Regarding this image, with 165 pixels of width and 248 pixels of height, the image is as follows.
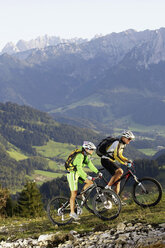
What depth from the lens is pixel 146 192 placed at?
1558cm

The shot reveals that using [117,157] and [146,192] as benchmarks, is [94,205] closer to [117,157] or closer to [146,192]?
[117,157]

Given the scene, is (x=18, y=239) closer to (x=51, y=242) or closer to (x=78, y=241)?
(x=51, y=242)

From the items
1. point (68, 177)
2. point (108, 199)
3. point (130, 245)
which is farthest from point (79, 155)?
point (130, 245)

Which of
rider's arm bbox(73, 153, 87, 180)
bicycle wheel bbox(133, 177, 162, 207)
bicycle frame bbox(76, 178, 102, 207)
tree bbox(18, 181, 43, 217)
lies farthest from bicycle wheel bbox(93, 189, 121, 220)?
tree bbox(18, 181, 43, 217)

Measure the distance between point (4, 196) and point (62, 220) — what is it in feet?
107

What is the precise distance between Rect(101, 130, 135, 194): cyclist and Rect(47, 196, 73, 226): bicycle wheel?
248 centimetres

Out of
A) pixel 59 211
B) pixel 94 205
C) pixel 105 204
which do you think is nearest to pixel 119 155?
pixel 105 204

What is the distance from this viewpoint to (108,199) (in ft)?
49.1

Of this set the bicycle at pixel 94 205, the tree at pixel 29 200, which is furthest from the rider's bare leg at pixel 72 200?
the tree at pixel 29 200

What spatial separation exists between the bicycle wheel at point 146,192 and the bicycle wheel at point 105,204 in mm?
1597

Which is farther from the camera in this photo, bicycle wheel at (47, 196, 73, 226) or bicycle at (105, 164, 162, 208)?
bicycle wheel at (47, 196, 73, 226)

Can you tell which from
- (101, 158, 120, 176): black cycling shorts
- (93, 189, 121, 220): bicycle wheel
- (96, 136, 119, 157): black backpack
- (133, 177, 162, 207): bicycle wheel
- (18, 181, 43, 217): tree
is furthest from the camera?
(18, 181, 43, 217): tree

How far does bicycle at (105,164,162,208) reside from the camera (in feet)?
50.5

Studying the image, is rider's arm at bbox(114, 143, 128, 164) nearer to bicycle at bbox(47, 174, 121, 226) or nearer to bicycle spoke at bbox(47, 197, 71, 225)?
bicycle at bbox(47, 174, 121, 226)
